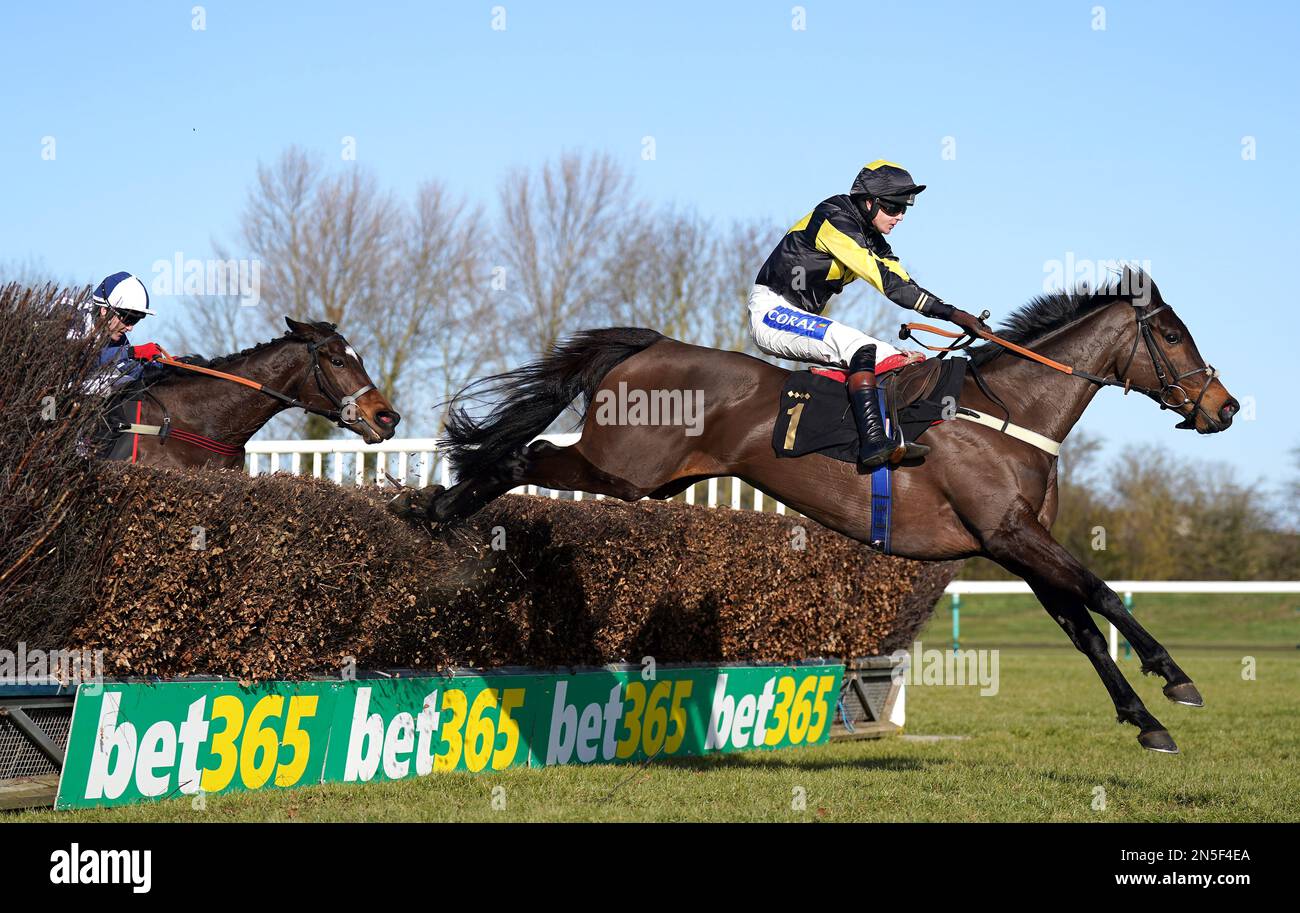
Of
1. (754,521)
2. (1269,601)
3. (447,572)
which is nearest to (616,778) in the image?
(447,572)

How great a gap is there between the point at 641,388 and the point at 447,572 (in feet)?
4.78

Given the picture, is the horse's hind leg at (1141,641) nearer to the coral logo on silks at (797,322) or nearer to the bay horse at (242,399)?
the coral logo on silks at (797,322)

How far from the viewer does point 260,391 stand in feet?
27.8

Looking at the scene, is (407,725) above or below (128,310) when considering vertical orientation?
below

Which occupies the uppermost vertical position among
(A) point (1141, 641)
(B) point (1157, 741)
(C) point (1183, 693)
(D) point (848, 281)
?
→ (D) point (848, 281)

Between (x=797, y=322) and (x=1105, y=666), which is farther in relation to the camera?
(x=797, y=322)

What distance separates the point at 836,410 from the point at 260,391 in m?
3.76

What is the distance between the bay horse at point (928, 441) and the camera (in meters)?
6.62

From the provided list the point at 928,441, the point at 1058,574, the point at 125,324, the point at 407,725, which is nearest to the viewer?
the point at 1058,574

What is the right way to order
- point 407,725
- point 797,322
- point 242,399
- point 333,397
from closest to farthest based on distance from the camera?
point 797,322 < point 407,725 < point 242,399 < point 333,397

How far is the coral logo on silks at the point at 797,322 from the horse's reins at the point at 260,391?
117 inches

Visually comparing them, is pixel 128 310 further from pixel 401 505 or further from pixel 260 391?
pixel 401 505

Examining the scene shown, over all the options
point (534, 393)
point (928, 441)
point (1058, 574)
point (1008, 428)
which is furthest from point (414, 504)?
point (1058, 574)

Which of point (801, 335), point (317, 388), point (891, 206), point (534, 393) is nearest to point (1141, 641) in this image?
point (801, 335)
